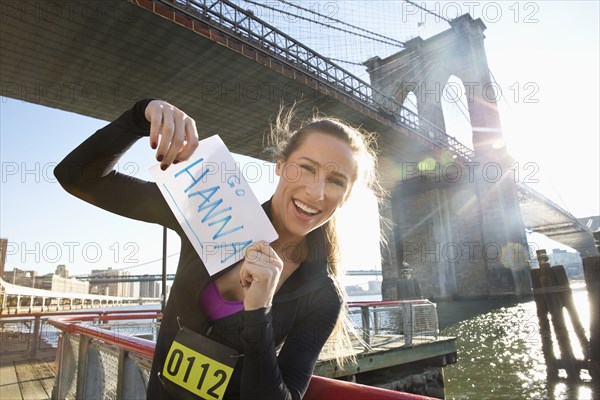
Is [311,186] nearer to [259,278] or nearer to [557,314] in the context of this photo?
[259,278]

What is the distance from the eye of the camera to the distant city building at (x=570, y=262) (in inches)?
3855

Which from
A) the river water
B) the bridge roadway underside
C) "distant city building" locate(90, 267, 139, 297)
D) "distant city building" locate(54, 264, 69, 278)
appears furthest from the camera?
"distant city building" locate(90, 267, 139, 297)

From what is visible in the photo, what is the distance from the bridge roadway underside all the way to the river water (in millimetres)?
12558

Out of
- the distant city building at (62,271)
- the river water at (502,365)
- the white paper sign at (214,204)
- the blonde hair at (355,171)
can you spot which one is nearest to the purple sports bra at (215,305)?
the white paper sign at (214,204)

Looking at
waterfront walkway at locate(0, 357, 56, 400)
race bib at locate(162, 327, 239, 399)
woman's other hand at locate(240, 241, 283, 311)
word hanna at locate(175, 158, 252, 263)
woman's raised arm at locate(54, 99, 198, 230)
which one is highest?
woman's raised arm at locate(54, 99, 198, 230)

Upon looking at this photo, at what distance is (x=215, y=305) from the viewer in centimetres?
121

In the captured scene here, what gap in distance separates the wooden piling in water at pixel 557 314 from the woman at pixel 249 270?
425 inches

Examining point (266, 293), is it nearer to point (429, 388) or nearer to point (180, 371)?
point (180, 371)

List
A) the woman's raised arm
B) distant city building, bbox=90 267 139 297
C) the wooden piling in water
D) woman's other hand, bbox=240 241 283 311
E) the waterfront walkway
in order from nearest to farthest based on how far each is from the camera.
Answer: woman's other hand, bbox=240 241 283 311 < the woman's raised arm < the waterfront walkway < the wooden piling in water < distant city building, bbox=90 267 139 297

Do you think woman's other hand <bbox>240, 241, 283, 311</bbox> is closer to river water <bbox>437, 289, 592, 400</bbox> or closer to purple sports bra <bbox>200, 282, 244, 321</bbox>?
purple sports bra <bbox>200, 282, 244, 321</bbox>

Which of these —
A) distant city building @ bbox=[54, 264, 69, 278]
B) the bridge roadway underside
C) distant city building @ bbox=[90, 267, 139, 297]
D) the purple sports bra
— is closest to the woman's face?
the purple sports bra

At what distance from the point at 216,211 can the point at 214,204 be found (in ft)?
0.08

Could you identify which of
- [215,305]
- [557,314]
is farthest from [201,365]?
[557,314]

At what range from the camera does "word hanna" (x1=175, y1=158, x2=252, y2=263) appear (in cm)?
115
